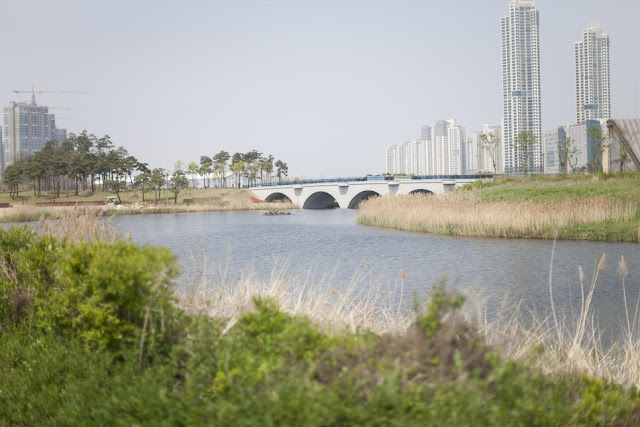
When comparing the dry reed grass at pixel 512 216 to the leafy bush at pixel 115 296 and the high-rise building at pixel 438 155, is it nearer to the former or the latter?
the leafy bush at pixel 115 296

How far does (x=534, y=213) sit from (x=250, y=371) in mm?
18759

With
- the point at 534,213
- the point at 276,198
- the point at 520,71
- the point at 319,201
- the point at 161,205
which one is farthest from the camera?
the point at 520,71

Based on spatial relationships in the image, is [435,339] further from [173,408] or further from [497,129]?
[497,129]

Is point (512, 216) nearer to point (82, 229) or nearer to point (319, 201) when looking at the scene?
point (82, 229)

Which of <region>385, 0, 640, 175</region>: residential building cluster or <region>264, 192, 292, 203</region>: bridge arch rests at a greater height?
<region>385, 0, 640, 175</region>: residential building cluster

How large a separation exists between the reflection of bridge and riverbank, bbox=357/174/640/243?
58.7 ft

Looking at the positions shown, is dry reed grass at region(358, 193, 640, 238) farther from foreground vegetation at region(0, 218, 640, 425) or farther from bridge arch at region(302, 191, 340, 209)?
bridge arch at region(302, 191, 340, 209)

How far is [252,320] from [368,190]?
1989 inches

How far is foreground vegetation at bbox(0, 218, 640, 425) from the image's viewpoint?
108 inches

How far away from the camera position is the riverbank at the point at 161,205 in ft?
130

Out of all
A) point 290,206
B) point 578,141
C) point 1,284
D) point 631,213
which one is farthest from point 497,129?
point 1,284

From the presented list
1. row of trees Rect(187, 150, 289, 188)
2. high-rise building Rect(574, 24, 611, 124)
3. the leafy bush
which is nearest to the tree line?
row of trees Rect(187, 150, 289, 188)

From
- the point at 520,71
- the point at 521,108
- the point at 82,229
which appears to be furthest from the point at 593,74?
the point at 82,229

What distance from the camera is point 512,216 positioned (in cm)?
1983
